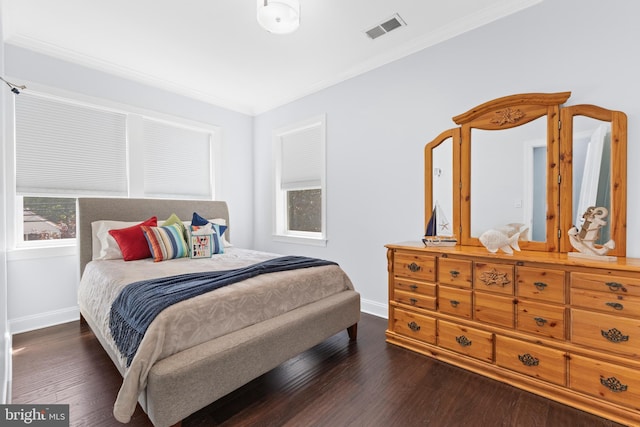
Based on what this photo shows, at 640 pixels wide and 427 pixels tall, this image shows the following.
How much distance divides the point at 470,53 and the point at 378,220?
5.66 ft

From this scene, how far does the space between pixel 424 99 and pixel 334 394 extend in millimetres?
2595

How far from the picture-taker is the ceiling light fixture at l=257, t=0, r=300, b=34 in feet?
6.43

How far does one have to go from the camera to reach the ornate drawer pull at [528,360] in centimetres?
182

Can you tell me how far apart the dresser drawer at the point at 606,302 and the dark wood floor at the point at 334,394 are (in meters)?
0.60

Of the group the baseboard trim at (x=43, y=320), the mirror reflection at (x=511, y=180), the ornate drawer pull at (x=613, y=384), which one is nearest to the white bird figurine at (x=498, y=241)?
the mirror reflection at (x=511, y=180)

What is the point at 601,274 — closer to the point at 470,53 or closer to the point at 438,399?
the point at 438,399

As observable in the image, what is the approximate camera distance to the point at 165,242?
278 centimetres

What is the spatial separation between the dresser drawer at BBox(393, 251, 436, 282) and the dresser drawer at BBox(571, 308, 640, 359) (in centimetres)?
86

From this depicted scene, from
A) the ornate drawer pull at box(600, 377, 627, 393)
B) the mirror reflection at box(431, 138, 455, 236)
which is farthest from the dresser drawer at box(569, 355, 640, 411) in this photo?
the mirror reflection at box(431, 138, 455, 236)

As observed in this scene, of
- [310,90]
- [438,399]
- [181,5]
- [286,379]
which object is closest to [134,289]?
[286,379]

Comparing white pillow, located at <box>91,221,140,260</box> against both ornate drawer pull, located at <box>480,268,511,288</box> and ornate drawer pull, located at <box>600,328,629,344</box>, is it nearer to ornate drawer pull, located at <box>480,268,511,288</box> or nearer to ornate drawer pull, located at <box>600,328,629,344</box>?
ornate drawer pull, located at <box>480,268,511,288</box>

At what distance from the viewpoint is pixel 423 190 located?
2785 mm

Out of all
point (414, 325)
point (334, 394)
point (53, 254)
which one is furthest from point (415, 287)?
point (53, 254)

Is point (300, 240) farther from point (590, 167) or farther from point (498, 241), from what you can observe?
point (590, 167)
